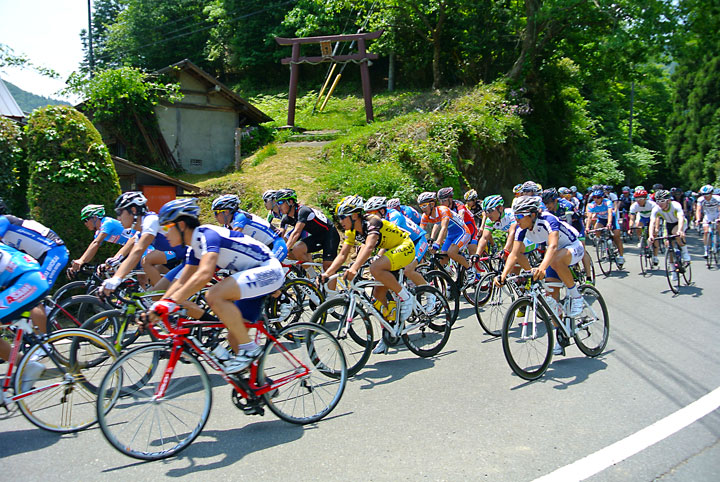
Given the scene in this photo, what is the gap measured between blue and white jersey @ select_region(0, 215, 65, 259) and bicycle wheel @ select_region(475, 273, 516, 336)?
5.86 meters

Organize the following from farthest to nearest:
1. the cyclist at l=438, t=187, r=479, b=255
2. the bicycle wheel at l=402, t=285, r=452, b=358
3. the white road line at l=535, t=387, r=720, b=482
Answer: the cyclist at l=438, t=187, r=479, b=255, the bicycle wheel at l=402, t=285, r=452, b=358, the white road line at l=535, t=387, r=720, b=482

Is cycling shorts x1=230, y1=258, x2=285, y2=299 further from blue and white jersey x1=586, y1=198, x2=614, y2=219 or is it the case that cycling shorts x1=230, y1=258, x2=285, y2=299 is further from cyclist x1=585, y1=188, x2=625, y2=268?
blue and white jersey x1=586, y1=198, x2=614, y2=219

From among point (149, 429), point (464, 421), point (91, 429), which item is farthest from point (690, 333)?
point (91, 429)

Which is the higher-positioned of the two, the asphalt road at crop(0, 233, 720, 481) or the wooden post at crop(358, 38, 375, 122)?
the wooden post at crop(358, 38, 375, 122)

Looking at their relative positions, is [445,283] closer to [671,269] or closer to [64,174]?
[671,269]

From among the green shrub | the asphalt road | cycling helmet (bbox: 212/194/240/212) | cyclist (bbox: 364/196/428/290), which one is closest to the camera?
the asphalt road

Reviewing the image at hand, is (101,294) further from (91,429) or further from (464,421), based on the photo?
(464,421)

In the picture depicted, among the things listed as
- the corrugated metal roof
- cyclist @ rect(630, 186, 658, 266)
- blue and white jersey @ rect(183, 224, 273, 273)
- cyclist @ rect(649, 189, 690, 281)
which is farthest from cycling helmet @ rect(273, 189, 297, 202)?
the corrugated metal roof

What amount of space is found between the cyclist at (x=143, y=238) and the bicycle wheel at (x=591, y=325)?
5271 millimetres

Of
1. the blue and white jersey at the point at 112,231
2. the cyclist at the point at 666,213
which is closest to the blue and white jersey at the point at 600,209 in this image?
the cyclist at the point at 666,213

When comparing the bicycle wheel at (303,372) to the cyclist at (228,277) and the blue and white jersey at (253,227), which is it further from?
the blue and white jersey at (253,227)

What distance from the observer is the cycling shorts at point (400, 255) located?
6.49 metres

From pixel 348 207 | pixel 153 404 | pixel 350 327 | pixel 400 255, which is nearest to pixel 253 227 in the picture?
pixel 348 207

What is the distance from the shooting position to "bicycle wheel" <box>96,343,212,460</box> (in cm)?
398
